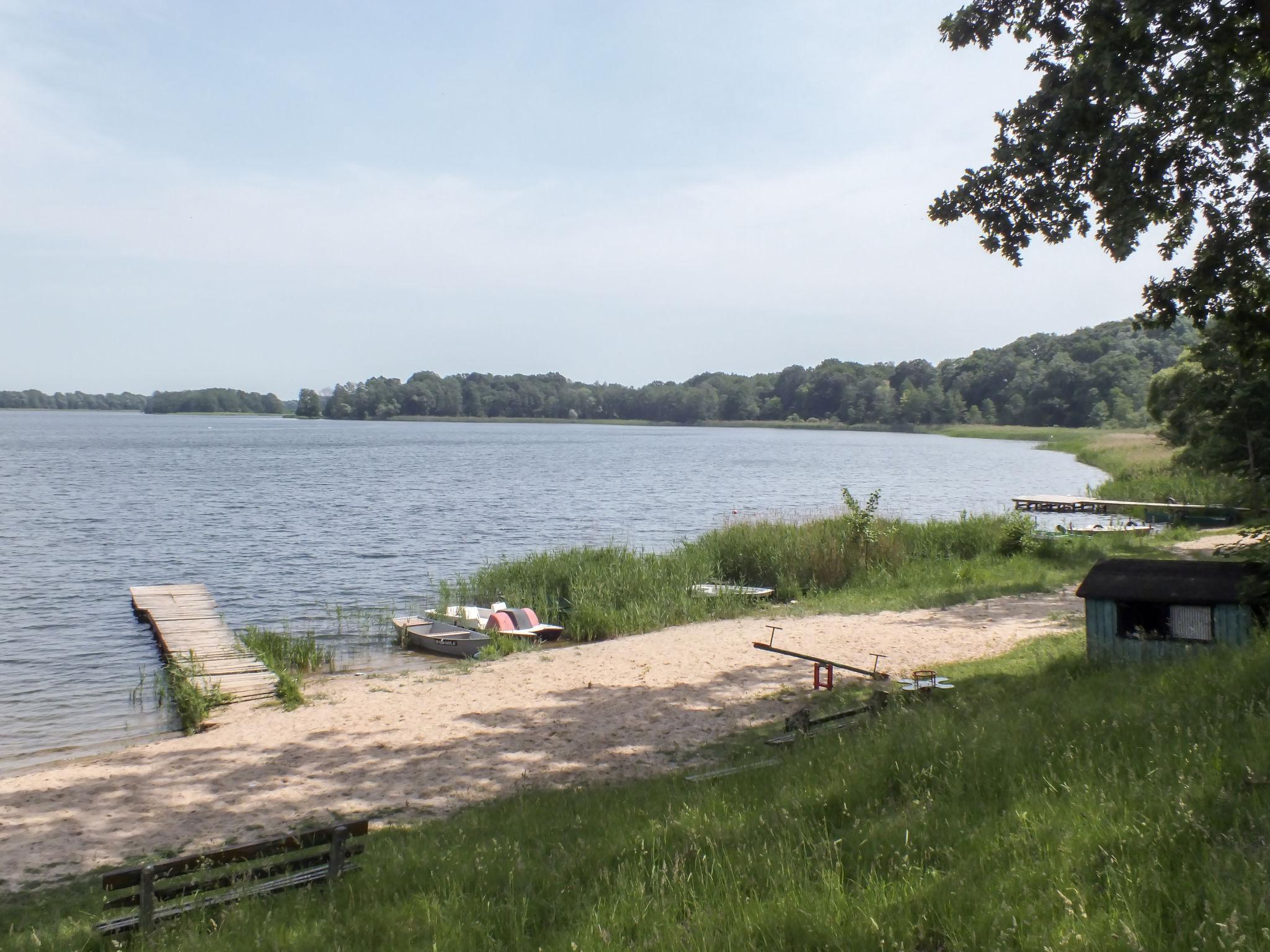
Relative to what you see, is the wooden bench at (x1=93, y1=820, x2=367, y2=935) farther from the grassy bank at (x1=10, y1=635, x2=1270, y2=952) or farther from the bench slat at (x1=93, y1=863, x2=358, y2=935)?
the grassy bank at (x1=10, y1=635, x2=1270, y2=952)

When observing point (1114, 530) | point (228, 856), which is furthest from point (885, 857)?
point (1114, 530)

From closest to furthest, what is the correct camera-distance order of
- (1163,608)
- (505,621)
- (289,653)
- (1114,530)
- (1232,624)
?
(1232,624) < (1163,608) < (289,653) < (505,621) < (1114,530)

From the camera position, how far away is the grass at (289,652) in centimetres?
1752

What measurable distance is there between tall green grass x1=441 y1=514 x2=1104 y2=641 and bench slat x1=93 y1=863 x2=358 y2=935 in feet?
46.5

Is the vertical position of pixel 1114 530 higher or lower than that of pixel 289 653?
higher

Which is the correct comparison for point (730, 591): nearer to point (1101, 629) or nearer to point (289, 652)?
point (289, 652)

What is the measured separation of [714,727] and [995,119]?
8.58 meters

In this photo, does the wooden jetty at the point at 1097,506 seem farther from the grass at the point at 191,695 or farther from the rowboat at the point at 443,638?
the grass at the point at 191,695

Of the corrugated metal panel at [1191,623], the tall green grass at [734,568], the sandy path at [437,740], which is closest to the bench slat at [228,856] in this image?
the sandy path at [437,740]

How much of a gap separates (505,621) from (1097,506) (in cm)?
3173

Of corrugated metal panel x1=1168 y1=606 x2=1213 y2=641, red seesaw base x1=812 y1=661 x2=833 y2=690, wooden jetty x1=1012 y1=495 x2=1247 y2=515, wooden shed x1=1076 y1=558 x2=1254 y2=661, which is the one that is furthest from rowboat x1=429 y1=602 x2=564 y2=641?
wooden jetty x1=1012 y1=495 x2=1247 y2=515

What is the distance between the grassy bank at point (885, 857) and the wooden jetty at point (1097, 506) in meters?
31.4

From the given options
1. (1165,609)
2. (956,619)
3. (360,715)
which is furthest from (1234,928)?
(956,619)

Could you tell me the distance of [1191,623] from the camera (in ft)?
35.1
